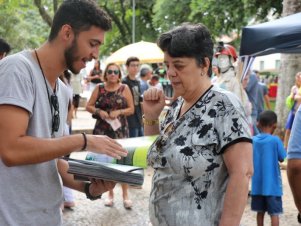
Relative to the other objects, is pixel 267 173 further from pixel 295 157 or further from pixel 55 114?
pixel 55 114

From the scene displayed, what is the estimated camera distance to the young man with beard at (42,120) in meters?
1.79

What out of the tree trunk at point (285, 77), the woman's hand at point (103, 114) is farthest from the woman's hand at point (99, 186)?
the tree trunk at point (285, 77)

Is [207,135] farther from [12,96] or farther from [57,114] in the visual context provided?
[12,96]

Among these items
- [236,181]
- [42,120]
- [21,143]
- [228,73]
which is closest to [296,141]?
[236,181]

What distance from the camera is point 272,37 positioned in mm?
4332

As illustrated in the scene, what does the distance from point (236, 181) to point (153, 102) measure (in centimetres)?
88

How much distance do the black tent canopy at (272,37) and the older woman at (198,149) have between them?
2.30 meters

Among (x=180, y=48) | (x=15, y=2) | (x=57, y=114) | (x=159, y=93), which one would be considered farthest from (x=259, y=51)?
(x=15, y=2)

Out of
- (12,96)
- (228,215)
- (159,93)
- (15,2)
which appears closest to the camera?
(12,96)

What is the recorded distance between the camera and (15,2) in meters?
10.6

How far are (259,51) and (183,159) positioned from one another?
2725 millimetres

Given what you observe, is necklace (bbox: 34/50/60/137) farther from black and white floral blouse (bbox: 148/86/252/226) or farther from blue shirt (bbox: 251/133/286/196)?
blue shirt (bbox: 251/133/286/196)

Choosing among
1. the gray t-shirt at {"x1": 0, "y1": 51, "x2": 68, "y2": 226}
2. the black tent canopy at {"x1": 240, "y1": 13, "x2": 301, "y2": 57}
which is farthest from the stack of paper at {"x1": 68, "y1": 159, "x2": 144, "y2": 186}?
the black tent canopy at {"x1": 240, "y1": 13, "x2": 301, "y2": 57}

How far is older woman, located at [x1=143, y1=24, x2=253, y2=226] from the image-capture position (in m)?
1.99
